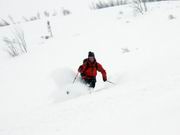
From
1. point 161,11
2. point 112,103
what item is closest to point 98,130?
point 112,103

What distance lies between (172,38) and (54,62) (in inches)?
242

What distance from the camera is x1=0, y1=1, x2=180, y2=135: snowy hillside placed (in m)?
4.11

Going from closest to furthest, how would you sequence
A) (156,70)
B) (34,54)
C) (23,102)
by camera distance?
(156,70)
(23,102)
(34,54)

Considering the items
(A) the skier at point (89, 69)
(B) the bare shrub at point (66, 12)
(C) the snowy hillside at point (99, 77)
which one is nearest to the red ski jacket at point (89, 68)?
(A) the skier at point (89, 69)

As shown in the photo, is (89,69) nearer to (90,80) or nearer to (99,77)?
(90,80)

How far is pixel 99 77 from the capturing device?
11891 millimetres

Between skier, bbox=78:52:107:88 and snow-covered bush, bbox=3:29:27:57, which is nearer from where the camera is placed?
skier, bbox=78:52:107:88

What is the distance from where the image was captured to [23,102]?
33.4 ft

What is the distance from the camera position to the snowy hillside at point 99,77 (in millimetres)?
4109

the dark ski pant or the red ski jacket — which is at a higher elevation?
the red ski jacket

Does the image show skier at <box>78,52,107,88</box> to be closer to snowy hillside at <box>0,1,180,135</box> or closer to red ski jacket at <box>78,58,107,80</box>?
red ski jacket at <box>78,58,107,80</box>

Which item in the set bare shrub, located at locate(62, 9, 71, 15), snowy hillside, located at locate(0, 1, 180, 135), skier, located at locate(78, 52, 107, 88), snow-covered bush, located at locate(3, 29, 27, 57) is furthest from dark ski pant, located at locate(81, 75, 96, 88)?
bare shrub, located at locate(62, 9, 71, 15)

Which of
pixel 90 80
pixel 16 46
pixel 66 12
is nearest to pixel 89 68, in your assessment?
pixel 90 80

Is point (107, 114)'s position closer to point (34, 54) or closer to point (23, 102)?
point (23, 102)
